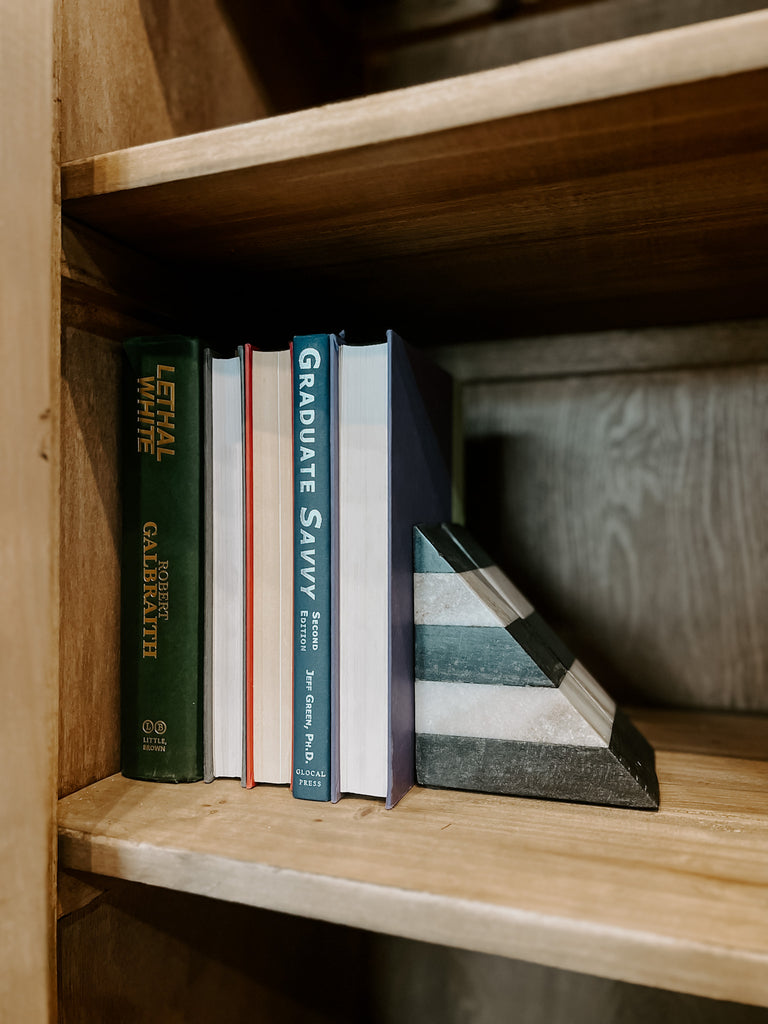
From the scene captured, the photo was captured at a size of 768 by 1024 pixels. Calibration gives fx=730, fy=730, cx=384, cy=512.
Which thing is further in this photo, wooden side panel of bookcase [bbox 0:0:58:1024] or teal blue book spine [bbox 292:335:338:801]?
teal blue book spine [bbox 292:335:338:801]

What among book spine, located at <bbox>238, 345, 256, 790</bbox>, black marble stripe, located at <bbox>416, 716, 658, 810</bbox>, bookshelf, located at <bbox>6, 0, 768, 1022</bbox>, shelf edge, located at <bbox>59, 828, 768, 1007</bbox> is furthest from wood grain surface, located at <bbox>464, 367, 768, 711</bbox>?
shelf edge, located at <bbox>59, 828, 768, 1007</bbox>

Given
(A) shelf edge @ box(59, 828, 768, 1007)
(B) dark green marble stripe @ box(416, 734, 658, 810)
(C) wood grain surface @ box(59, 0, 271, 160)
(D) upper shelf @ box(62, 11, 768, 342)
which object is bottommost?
(A) shelf edge @ box(59, 828, 768, 1007)

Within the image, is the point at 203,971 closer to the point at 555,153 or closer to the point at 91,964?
the point at 91,964

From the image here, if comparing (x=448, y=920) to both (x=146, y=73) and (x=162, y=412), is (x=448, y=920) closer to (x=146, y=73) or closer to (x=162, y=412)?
(x=162, y=412)

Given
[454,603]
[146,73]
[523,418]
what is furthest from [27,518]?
Answer: [523,418]

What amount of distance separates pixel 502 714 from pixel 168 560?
28cm

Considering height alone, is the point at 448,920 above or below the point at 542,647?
below

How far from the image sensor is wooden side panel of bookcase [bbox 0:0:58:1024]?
0.42 m

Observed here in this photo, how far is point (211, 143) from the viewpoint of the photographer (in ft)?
1.51

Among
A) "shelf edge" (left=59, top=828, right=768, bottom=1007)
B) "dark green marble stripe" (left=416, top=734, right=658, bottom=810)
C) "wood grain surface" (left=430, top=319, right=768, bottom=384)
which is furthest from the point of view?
"wood grain surface" (left=430, top=319, right=768, bottom=384)

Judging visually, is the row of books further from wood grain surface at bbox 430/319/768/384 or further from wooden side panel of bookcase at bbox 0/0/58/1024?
wood grain surface at bbox 430/319/768/384

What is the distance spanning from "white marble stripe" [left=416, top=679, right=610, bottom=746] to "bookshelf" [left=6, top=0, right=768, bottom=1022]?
49mm

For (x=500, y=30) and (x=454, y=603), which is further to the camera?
(x=500, y=30)

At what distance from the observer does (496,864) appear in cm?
43
